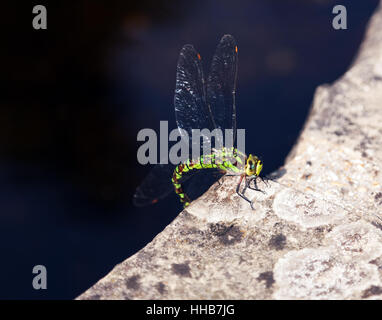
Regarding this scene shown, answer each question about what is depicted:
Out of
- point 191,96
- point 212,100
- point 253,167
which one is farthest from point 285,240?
point 191,96

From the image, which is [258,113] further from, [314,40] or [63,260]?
[63,260]

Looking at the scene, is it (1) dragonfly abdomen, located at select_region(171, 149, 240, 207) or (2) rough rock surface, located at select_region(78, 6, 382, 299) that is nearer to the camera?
(2) rough rock surface, located at select_region(78, 6, 382, 299)

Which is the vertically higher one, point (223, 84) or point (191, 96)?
point (223, 84)

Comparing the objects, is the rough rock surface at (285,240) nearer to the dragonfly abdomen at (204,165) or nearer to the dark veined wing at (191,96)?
the dragonfly abdomen at (204,165)

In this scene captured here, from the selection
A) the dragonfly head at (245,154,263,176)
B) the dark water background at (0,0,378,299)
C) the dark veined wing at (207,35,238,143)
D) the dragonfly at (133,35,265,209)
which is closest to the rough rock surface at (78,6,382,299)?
the dragonfly head at (245,154,263,176)

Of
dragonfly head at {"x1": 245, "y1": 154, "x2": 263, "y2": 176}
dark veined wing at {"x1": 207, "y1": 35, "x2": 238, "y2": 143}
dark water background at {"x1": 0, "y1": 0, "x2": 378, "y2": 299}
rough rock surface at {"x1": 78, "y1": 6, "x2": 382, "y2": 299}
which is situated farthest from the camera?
dark water background at {"x1": 0, "y1": 0, "x2": 378, "y2": 299}

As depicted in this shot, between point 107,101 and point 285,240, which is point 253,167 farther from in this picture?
point 107,101

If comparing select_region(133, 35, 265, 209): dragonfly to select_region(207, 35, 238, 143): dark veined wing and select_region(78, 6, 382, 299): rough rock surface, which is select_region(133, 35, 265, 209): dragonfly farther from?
select_region(78, 6, 382, 299): rough rock surface
